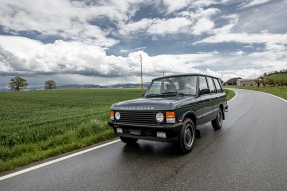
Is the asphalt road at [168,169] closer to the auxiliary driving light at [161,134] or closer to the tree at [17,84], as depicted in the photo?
the auxiliary driving light at [161,134]

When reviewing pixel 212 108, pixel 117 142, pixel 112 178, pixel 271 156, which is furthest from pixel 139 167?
pixel 212 108

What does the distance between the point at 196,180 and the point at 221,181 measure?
0.39 m

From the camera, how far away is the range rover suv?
381cm

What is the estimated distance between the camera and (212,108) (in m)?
5.80

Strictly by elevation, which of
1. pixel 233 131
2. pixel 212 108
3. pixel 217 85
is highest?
pixel 217 85

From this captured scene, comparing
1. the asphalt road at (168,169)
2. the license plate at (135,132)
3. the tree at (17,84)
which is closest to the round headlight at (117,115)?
the license plate at (135,132)

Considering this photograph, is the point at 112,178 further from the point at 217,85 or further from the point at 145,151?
the point at 217,85

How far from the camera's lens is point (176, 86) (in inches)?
197

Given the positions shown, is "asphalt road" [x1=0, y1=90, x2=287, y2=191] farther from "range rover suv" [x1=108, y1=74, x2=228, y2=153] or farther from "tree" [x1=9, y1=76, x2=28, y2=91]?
"tree" [x1=9, y1=76, x2=28, y2=91]

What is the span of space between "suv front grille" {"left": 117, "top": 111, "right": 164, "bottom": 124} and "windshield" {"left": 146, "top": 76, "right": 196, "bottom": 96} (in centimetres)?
118

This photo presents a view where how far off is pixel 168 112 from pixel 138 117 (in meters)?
0.72

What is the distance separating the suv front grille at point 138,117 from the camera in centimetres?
393

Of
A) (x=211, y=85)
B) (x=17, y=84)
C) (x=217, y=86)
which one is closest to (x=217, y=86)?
(x=217, y=86)

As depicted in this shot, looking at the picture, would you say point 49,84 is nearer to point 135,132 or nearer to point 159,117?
point 135,132
